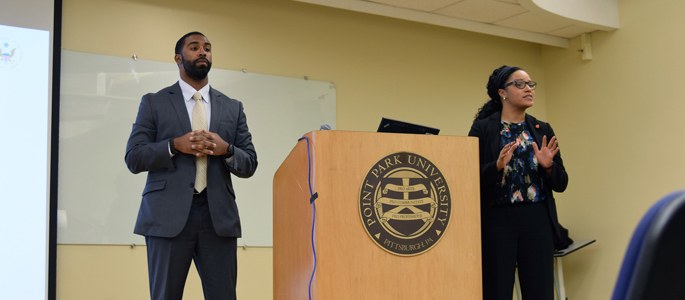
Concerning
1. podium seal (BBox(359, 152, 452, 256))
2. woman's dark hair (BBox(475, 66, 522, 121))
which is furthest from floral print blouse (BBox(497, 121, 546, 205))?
podium seal (BBox(359, 152, 452, 256))

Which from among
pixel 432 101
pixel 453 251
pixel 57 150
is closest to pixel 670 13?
pixel 432 101

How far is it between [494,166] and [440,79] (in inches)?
118

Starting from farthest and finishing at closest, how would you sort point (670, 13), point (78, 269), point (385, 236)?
point (670, 13)
point (78, 269)
point (385, 236)

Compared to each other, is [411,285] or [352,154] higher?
[352,154]

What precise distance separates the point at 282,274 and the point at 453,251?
72cm

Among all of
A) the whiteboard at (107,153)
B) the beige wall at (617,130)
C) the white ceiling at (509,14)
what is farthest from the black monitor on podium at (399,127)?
the beige wall at (617,130)

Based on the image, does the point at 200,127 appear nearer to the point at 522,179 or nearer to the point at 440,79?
the point at 522,179

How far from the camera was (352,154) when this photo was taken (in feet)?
5.35

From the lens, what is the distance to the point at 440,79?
5270 mm

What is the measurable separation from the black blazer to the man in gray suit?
103 centimetres

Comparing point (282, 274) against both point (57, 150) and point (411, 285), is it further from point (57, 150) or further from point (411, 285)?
point (57, 150)

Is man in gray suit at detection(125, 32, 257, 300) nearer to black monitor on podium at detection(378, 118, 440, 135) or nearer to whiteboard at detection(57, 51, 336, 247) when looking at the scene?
black monitor on podium at detection(378, 118, 440, 135)

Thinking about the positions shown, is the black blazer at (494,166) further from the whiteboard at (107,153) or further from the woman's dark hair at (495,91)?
the whiteboard at (107,153)

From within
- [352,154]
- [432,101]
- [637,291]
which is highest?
[432,101]
